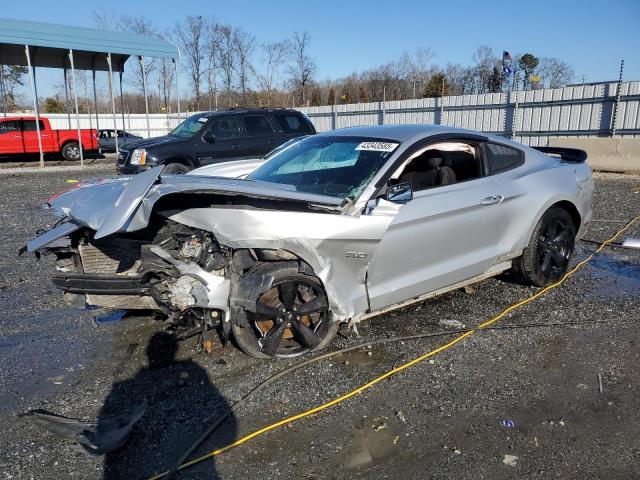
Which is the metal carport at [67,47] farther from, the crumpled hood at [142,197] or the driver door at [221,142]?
the crumpled hood at [142,197]

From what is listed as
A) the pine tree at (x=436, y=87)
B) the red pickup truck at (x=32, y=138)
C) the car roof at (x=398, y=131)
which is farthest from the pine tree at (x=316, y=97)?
the car roof at (x=398, y=131)

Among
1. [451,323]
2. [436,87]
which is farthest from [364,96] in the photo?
[451,323]

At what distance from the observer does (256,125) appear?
481 inches

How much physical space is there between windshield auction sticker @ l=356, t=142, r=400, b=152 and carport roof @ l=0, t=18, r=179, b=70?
1953cm

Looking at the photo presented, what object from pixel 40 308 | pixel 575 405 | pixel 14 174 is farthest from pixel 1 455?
pixel 14 174

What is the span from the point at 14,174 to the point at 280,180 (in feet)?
56.0

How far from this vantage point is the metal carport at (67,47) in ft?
61.9

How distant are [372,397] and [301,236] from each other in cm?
112

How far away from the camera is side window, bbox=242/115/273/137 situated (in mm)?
12109

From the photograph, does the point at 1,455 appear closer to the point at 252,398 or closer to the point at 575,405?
the point at 252,398

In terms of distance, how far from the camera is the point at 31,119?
21.1 metres

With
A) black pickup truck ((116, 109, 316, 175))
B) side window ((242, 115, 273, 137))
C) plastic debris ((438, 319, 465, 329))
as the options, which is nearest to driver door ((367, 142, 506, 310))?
plastic debris ((438, 319, 465, 329))

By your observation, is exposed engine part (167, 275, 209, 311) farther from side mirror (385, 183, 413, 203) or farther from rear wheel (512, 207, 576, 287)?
rear wheel (512, 207, 576, 287)

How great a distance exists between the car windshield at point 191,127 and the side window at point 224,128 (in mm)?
249
